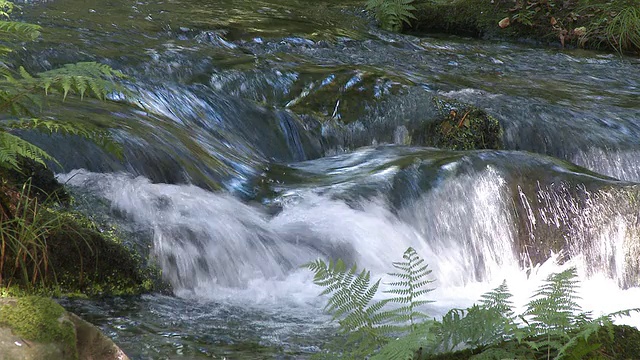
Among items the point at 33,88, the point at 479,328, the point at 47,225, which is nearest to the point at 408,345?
the point at 479,328

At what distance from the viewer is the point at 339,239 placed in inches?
208

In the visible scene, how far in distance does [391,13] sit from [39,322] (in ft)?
33.3

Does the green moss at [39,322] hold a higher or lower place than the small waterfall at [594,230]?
lower

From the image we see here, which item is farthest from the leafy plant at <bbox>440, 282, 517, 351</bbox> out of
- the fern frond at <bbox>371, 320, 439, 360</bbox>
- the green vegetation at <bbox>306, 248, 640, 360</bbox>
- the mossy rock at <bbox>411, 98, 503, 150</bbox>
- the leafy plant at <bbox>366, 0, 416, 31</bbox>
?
the leafy plant at <bbox>366, 0, 416, 31</bbox>

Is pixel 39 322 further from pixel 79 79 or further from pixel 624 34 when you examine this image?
pixel 624 34

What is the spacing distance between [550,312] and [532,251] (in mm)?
2824

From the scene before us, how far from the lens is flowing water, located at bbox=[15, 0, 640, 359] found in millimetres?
4609

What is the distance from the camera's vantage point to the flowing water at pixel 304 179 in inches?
181

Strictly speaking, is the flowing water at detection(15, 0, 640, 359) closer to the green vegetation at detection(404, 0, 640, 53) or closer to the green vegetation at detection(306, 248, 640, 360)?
the green vegetation at detection(306, 248, 640, 360)

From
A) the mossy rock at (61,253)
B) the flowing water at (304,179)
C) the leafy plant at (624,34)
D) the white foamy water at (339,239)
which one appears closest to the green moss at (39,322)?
the flowing water at (304,179)

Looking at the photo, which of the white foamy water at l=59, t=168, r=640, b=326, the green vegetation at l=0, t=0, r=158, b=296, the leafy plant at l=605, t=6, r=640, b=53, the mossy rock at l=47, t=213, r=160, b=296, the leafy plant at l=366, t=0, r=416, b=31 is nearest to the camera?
the green vegetation at l=0, t=0, r=158, b=296

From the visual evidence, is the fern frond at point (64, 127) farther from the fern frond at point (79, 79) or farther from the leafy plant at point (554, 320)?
the leafy plant at point (554, 320)

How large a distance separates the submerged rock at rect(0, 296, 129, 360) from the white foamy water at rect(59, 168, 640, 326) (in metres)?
1.62

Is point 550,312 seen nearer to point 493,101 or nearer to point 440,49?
point 493,101
